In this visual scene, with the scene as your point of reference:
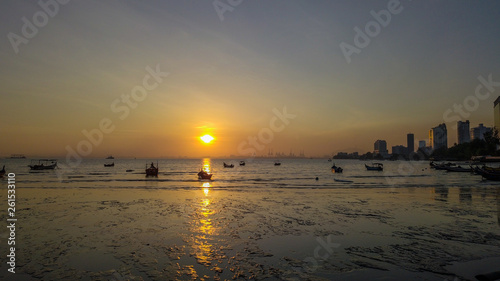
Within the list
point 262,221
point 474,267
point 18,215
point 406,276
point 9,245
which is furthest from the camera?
point 18,215

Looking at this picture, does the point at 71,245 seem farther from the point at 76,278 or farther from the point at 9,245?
the point at 76,278

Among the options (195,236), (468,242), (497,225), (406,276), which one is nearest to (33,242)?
(195,236)

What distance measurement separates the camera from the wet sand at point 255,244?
10438 mm

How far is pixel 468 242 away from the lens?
1398 cm

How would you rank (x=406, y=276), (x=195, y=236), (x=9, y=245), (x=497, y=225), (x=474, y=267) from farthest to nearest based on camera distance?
(x=497, y=225) < (x=195, y=236) < (x=9, y=245) < (x=474, y=267) < (x=406, y=276)

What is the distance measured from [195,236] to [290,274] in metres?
6.79

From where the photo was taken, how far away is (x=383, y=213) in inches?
875

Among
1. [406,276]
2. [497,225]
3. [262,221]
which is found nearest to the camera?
[406,276]

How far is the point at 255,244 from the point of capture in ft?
46.1

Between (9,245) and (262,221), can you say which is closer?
(9,245)

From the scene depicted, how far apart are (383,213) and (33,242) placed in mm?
22045

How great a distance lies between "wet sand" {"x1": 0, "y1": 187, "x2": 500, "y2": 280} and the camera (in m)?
10.4

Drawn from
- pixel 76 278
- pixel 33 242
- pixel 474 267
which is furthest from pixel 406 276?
pixel 33 242

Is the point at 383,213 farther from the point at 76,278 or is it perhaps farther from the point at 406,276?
the point at 76,278
